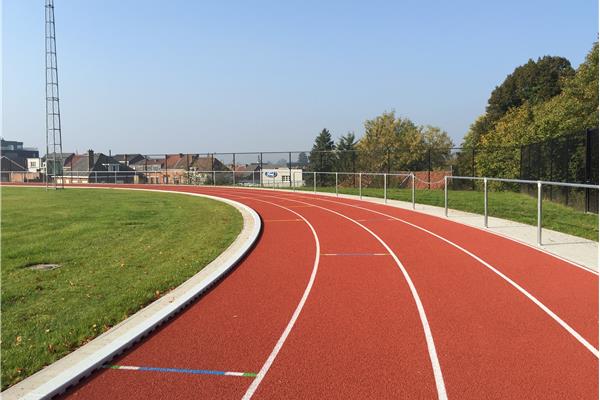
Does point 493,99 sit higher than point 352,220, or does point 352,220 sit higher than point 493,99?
point 493,99

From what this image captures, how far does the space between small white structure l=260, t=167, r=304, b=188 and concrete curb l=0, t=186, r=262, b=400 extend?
85.1 feet

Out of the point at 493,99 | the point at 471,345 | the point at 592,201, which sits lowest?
the point at 471,345

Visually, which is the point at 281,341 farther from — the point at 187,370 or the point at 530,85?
the point at 530,85

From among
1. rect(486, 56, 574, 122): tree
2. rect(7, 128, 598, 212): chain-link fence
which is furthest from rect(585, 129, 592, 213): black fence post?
rect(486, 56, 574, 122): tree

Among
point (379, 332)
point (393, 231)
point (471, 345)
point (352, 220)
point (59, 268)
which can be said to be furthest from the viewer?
point (352, 220)

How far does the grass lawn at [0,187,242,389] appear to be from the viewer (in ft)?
16.6

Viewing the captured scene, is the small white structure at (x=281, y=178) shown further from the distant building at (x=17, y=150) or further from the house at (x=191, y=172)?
the distant building at (x=17, y=150)

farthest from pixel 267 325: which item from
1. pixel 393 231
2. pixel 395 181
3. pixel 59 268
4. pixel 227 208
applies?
pixel 395 181

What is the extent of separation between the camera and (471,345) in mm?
4957

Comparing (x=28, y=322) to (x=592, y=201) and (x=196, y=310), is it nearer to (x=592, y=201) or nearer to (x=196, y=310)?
(x=196, y=310)

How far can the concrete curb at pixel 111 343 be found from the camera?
12.8ft

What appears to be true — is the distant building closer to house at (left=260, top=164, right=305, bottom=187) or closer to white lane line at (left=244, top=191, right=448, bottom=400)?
house at (left=260, top=164, right=305, bottom=187)

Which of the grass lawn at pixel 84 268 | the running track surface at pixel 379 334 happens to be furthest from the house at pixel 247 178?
the running track surface at pixel 379 334

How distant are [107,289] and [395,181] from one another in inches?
1106
